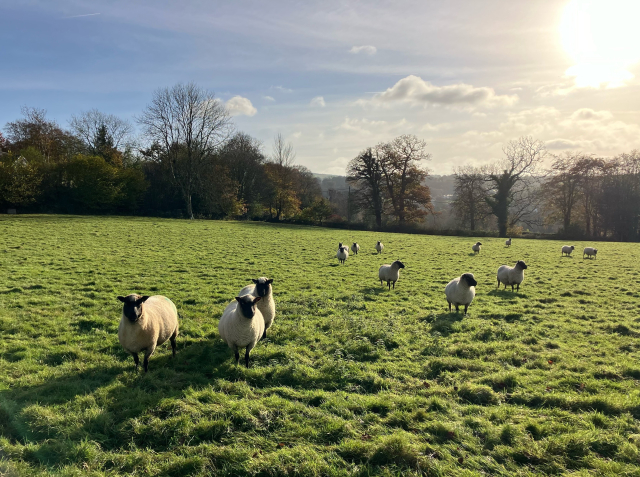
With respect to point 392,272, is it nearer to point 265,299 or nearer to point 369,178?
point 265,299

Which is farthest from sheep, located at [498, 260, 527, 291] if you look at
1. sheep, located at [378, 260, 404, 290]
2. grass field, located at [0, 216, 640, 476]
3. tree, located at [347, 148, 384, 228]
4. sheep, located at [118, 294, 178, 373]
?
tree, located at [347, 148, 384, 228]

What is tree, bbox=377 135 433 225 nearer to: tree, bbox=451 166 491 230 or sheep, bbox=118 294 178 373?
tree, bbox=451 166 491 230

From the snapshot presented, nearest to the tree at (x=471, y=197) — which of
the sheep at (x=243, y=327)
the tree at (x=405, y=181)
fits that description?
the tree at (x=405, y=181)

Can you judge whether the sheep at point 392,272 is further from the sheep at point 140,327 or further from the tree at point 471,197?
the tree at point 471,197

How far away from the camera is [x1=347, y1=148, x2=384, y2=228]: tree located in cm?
5419

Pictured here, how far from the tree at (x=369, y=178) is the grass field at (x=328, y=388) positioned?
4353 centimetres

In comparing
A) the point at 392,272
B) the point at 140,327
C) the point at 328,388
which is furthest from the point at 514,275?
the point at 140,327

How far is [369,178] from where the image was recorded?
2152 inches

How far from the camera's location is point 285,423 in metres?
4.60

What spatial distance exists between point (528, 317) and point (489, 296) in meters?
2.79

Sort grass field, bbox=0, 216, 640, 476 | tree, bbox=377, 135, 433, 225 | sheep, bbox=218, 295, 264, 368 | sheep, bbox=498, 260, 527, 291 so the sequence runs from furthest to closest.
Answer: tree, bbox=377, 135, 433, 225, sheep, bbox=498, 260, 527, 291, sheep, bbox=218, 295, 264, 368, grass field, bbox=0, 216, 640, 476

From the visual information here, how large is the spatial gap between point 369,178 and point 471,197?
17.3 m

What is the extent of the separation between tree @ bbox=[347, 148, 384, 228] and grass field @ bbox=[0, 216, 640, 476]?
4353 centimetres

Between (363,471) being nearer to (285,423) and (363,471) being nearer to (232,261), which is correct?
(285,423)
